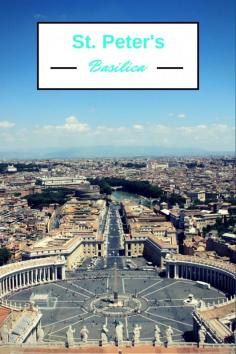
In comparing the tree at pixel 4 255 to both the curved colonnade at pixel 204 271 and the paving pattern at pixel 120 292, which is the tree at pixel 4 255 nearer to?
the paving pattern at pixel 120 292

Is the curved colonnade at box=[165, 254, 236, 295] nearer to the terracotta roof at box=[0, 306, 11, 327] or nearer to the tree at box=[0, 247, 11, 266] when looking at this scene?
the tree at box=[0, 247, 11, 266]

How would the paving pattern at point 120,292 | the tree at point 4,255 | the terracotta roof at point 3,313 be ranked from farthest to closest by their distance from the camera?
the tree at point 4,255 < the paving pattern at point 120,292 < the terracotta roof at point 3,313

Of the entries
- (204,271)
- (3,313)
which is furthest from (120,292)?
(3,313)

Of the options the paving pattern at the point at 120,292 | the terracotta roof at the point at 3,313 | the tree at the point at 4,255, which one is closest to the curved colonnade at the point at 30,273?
the paving pattern at the point at 120,292

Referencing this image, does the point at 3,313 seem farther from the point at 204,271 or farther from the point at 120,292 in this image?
the point at 204,271

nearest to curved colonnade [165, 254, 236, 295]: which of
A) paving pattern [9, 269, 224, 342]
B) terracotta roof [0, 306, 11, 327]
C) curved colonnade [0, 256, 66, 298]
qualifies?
paving pattern [9, 269, 224, 342]
